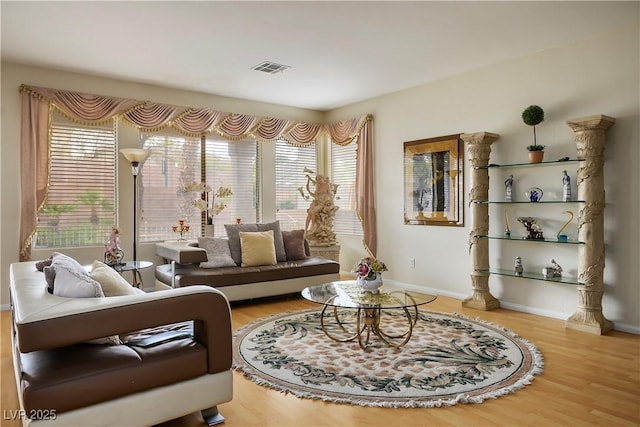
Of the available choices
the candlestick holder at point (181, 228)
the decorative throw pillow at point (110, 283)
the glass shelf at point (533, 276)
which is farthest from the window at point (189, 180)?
the glass shelf at point (533, 276)

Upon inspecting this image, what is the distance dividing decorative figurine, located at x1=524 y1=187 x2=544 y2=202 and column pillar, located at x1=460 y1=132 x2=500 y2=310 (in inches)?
17.2

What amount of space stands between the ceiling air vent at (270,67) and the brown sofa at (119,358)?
324cm

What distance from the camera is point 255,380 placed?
294 centimetres

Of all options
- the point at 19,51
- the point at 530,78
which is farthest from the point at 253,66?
the point at 530,78

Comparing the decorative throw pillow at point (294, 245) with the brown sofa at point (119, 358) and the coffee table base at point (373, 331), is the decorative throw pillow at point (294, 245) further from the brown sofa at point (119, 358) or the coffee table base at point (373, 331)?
the brown sofa at point (119, 358)

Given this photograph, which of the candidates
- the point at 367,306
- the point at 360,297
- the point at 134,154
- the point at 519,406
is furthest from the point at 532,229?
the point at 134,154

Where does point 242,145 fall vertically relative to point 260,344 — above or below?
above

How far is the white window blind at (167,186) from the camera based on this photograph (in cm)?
570

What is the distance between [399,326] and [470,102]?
283 centimetres

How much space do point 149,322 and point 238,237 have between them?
11.1 feet

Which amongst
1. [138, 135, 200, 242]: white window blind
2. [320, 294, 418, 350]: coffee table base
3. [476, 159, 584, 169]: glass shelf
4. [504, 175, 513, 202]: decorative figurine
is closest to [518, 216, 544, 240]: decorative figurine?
[504, 175, 513, 202]: decorative figurine

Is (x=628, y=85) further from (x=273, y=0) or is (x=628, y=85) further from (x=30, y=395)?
(x=30, y=395)

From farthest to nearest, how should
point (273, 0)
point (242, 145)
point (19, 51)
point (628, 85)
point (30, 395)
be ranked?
point (242, 145) < point (19, 51) < point (628, 85) < point (273, 0) < point (30, 395)

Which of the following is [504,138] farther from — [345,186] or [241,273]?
[241,273]
